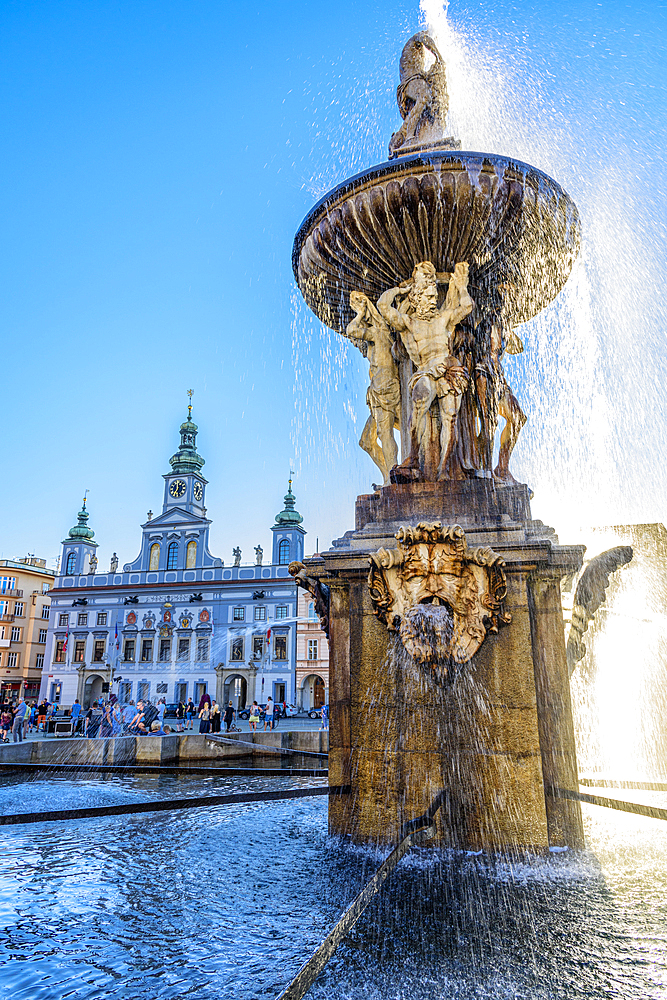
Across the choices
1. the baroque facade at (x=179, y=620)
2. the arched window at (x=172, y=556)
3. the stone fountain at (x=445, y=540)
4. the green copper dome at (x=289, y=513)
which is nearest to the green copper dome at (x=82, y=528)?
the baroque facade at (x=179, y=620)

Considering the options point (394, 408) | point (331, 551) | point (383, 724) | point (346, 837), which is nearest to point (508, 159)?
point (394, 408)

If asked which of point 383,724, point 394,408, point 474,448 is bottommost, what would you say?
point 383,724

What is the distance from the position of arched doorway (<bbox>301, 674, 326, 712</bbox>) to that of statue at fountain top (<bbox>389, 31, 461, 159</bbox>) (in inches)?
1637

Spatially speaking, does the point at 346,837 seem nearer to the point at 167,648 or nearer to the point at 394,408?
the point at 394,408

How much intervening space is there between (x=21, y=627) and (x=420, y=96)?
202 feet

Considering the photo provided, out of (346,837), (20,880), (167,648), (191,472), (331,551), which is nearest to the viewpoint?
(20,880)

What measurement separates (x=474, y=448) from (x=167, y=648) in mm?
46820

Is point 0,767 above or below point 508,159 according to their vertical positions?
below

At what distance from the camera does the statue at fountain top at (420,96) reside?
6809 millimetres

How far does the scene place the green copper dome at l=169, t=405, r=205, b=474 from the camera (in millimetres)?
56438

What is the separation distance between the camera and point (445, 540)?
431 cm

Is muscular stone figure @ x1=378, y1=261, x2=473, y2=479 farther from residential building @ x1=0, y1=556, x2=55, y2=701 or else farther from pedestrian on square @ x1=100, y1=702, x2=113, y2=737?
residential building @ x1=0, y1=556, x2=55, y2=701

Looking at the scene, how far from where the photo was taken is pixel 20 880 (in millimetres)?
3469

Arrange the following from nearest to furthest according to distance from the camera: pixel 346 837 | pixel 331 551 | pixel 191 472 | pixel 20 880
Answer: pixel 20 880, pixel 346 837, pixel 331 551, pixel 191 472
